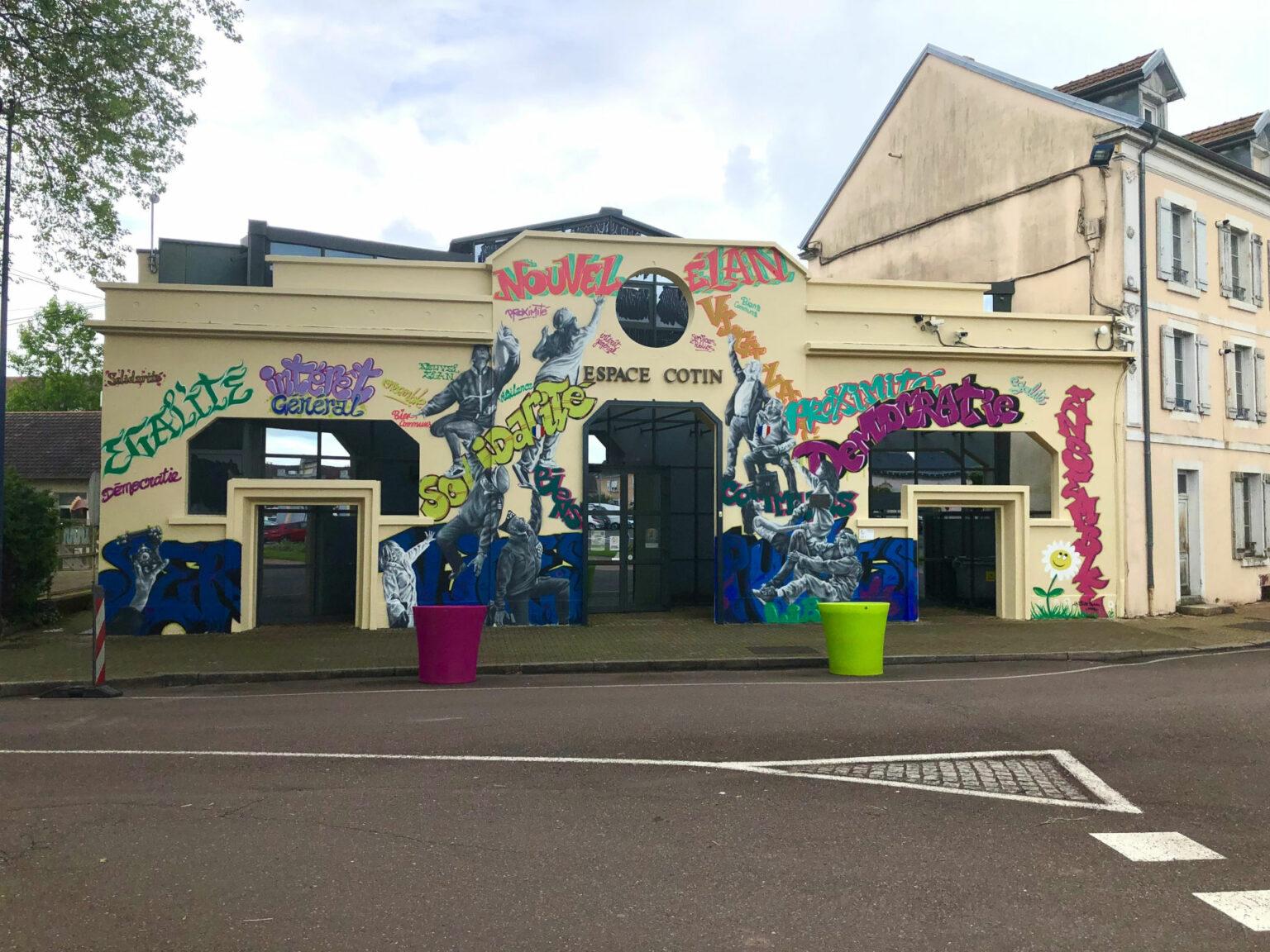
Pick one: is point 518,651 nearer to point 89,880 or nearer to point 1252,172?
point 89,880

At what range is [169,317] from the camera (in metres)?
15.6

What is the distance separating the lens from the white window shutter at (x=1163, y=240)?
19.3 m

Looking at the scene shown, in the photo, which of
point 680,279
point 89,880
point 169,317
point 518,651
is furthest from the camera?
point 680,279

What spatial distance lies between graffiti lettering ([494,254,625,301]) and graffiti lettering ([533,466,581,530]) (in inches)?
113

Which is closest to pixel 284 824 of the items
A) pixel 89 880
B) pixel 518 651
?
pixel 89 880

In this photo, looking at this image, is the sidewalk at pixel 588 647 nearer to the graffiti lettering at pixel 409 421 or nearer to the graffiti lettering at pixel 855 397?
the graffiti lettering at pixel 409 421

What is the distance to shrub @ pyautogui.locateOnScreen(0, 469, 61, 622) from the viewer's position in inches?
626

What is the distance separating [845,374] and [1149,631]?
6431 mm

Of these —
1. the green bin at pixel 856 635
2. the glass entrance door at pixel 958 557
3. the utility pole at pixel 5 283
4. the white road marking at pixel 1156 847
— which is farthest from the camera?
the glass entrance door at pixel 958 557

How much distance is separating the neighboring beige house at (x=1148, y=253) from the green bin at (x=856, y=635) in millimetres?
7582

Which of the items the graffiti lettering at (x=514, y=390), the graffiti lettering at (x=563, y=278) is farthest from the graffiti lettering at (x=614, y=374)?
the graffiti lettering at (x=563, y=278)

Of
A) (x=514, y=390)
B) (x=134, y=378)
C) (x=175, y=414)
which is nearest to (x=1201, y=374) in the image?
(x=514, y=390)

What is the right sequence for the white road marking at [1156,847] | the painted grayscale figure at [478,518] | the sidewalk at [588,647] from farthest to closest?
the painted grayscale figure at [478,518] < the sidewalk at [588,647] < the white road marking at [1156,847]

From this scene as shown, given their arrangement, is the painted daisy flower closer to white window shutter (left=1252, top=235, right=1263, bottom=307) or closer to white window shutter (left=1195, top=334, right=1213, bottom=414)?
white window shutter (left=1195, top=334, right=1213, bottom=414)
